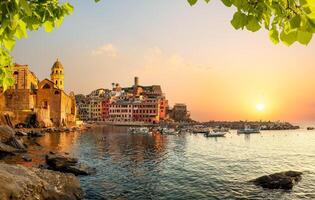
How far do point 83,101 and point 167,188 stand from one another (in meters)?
164

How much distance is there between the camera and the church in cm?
8138

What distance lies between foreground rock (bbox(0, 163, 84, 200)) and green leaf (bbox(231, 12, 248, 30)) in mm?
13811

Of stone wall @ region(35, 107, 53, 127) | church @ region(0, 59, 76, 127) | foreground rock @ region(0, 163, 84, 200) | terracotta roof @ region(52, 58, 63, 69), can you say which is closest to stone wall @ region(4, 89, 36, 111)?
church @ region(0, 59, 76, 127)

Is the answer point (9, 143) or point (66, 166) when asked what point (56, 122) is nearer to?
point (9, 143)

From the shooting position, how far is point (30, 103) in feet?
281

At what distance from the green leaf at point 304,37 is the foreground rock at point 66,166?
2812 centimetres

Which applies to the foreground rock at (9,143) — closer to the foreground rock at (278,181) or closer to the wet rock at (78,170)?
the wet rock at (78,170)

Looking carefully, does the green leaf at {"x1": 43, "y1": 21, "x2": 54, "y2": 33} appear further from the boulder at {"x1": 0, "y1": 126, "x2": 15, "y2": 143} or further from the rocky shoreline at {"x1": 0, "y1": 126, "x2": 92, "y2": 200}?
the boulder at {"x1": 0, "y1": 126, "x2": 15, "y2": 143}

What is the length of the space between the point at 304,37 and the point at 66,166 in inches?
1147

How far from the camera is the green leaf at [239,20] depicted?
3184 millimetres

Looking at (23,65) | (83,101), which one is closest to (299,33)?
(23,65)

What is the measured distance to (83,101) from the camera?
183 metres

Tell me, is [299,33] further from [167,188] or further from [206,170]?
[206,170]

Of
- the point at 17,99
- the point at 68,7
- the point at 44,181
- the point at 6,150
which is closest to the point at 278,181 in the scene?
the point at 44,181
